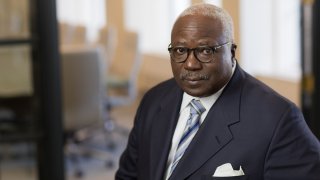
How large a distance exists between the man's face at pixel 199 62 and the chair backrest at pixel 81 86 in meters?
2.83

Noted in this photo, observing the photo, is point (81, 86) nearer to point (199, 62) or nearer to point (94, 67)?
point (94, 67)

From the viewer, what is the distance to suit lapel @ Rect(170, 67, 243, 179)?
1.34 metres

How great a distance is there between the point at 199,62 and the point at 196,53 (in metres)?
0.02

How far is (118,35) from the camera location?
20.0 feet

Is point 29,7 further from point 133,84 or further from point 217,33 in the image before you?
point 133,84

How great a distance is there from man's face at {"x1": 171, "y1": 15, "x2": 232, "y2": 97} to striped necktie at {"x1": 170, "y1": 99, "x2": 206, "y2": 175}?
98 millimetres

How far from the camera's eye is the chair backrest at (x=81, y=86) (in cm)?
409

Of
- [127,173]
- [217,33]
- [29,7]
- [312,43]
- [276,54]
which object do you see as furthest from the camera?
[276,54]

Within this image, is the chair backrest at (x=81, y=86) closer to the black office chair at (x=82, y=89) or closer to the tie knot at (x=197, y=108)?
the black office chair at (x=82, y=89)

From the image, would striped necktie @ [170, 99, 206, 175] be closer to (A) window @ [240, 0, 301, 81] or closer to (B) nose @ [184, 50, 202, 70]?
(B) nose @ [184, 50, 202, 70]

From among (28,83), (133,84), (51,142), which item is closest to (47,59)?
(28,83)

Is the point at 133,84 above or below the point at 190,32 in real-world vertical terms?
below

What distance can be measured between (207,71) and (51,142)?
1417mm

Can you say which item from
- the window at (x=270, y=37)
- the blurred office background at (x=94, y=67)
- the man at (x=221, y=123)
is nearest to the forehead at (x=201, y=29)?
the man at (x=221, y=123)
